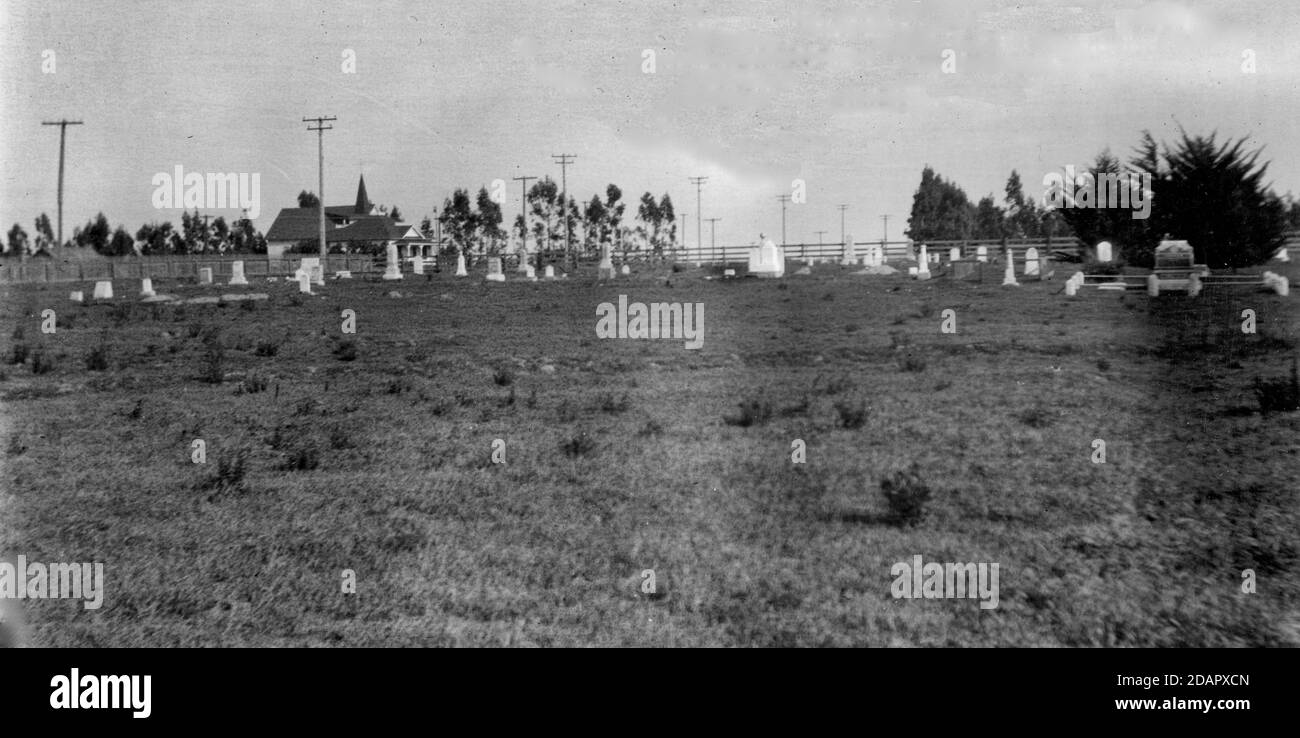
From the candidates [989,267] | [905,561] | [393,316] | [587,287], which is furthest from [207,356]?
[989,267]

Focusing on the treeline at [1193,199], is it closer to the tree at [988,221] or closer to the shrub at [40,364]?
the tree at [988,221]

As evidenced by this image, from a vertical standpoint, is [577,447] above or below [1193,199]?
below

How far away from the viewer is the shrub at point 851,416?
29.7 feet

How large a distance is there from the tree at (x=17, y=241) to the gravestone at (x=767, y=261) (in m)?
17.6

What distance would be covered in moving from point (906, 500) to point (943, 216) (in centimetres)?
1552

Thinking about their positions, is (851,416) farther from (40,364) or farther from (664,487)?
(40,364)

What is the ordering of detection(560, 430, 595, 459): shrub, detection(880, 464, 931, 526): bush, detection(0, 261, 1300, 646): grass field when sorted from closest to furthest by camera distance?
detection(0, 261, 1300, 646): grass field < detection(880, 464, 931, 526): bush < detection(560, 430, 595, 459): shrub

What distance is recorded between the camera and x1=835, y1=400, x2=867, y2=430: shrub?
9.05 metres

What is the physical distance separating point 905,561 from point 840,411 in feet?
11.8

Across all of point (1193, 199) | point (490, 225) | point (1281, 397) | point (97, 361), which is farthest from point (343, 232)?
point (1281, 397)

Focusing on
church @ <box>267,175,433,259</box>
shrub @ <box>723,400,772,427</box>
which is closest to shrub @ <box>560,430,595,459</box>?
shrub @ <box>723,400,772,427</box>

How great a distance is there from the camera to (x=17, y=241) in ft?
Answer: 33.2

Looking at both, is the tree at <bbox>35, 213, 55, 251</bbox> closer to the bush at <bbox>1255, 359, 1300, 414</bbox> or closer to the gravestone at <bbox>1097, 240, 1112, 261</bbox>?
the bush at <bbox>1255, 359, 1300, 414</bbox>
